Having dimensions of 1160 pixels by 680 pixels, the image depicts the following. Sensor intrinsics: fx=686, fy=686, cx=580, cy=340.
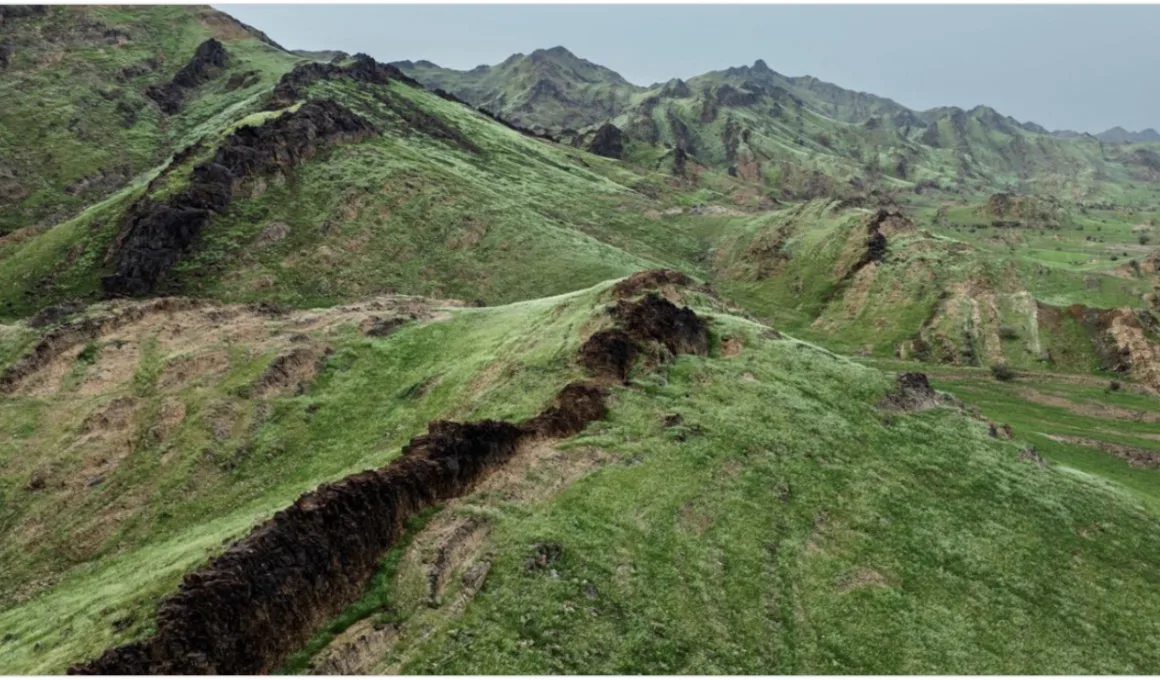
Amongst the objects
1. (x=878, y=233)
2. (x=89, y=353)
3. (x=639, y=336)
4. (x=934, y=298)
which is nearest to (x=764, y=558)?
(x=639, y=336)

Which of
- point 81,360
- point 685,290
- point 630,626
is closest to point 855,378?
point 685,290

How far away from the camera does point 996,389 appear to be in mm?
95312

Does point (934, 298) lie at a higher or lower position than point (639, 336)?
higher

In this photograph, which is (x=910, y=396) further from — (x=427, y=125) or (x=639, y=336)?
(x=427, y=125)

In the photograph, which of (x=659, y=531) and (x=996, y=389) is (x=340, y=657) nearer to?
(x=659, y=531)

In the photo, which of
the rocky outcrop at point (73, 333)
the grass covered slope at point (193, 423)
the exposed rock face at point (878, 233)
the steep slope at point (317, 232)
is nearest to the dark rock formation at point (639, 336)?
the grass covered slope at point (193, 423)

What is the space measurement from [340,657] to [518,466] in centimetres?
1502

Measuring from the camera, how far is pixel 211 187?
4862 inches

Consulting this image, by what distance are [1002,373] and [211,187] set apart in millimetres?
133590

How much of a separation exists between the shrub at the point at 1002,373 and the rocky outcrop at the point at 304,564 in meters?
82.8

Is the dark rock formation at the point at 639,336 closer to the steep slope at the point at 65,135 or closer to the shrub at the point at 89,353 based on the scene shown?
the shrub at the point at 89,353

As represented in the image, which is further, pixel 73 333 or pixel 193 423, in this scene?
pixel 73 333

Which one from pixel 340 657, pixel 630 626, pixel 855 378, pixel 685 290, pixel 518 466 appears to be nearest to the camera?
pixel 340 657

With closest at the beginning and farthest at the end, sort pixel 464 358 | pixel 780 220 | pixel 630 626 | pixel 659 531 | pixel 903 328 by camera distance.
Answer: pixel 630 626 < pixel 659 531 < pixel 464 358 < pixel 903 328 < pixel 780 220
